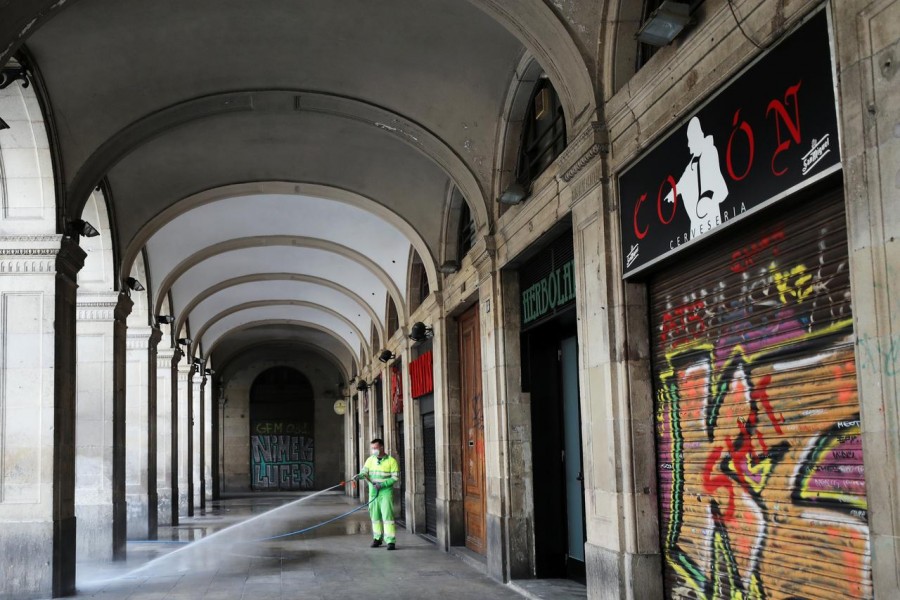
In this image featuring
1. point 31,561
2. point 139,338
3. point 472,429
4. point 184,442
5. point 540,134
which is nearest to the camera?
point 31,561

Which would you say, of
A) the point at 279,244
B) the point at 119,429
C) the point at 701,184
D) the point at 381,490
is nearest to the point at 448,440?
the point at 381,490

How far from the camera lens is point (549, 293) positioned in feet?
29.8

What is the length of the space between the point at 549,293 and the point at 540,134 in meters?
1.69

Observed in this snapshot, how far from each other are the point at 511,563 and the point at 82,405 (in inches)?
260

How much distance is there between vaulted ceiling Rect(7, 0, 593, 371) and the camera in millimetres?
8594

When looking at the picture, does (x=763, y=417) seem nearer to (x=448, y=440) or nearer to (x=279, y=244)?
(x=448, y=440)

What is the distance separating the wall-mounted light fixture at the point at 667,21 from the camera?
5430mm

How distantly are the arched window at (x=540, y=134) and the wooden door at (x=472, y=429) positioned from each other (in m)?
2.97

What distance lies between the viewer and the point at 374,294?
67.7 ft

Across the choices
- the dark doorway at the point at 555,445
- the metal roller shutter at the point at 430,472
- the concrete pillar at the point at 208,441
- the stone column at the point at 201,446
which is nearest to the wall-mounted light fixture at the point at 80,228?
the dark doorway at the point at 555,445

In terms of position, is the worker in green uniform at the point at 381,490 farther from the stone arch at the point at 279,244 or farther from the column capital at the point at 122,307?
the column capital at the point at 122,307

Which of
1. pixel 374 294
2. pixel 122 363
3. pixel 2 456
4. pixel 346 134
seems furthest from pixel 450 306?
pixel 374 294

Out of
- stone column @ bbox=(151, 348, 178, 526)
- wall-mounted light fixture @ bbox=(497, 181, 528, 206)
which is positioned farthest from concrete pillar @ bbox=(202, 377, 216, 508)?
wall-mounted light fixture @ bbox=(497, 181, 528, 206)

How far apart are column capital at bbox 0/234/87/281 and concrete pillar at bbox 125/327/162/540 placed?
6.10 m
